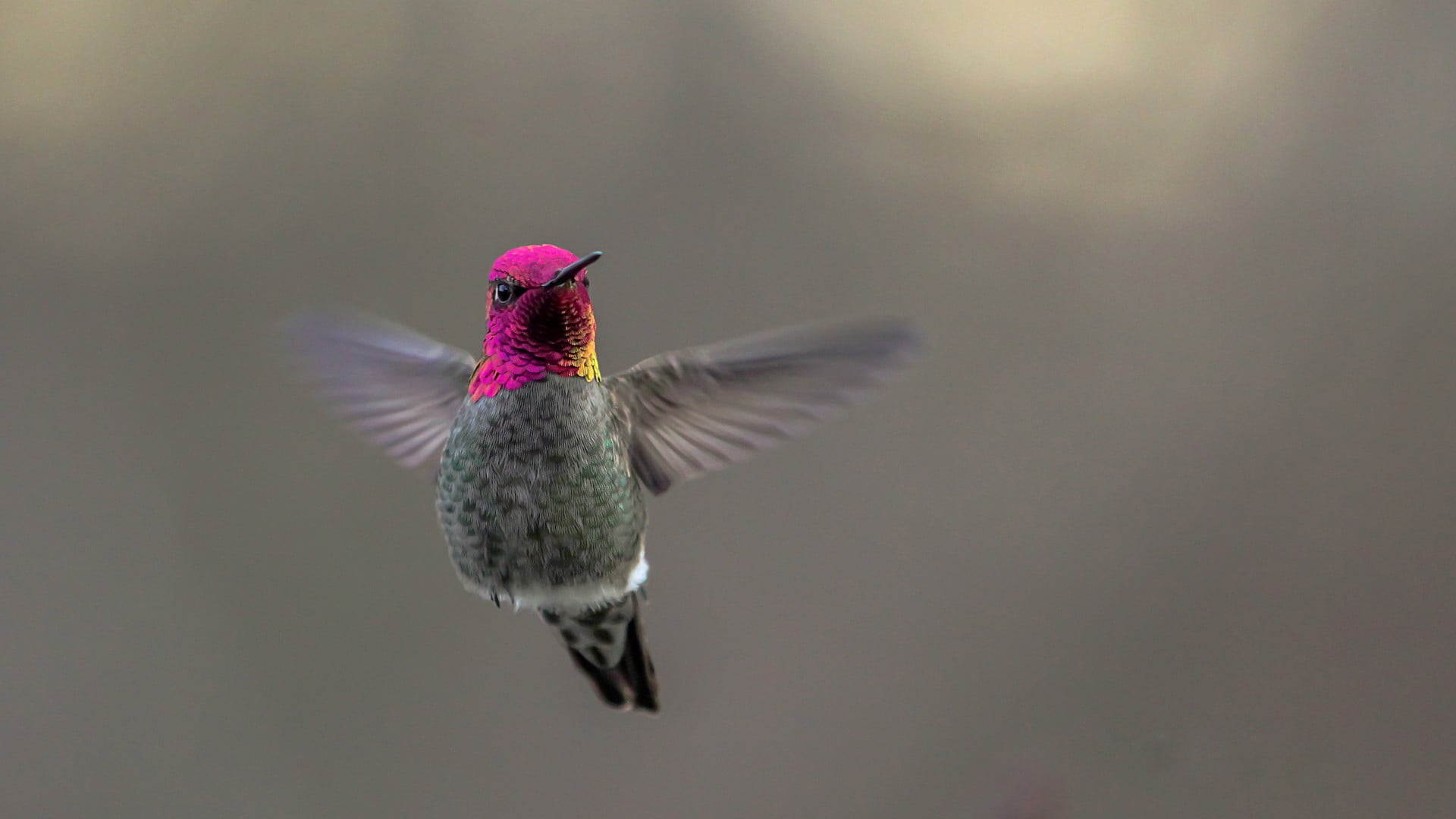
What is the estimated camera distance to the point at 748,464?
98.2 inches

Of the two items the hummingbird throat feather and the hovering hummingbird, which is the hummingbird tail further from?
the hummingbird throat feather

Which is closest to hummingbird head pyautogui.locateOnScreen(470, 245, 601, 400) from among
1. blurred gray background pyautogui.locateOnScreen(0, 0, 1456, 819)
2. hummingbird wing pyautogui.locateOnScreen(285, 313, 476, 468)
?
hummingbird wing pyautogui.locateOnScreen(285, 313, 476, 468)

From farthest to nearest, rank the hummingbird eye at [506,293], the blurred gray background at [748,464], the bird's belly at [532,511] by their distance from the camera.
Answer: the blurred gray background at [748,464]
the bird's belly at [532,511]
the hummingbird eye at [506,293]

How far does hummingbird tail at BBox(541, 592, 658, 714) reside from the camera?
1085mm

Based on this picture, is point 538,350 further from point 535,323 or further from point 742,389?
point 742,389

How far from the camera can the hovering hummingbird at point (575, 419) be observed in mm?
908

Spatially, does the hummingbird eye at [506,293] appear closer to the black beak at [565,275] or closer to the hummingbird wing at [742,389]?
the black beak at [565,275]

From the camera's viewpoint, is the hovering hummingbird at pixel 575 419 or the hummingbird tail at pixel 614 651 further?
the hummingbird tail at pixel 614 651

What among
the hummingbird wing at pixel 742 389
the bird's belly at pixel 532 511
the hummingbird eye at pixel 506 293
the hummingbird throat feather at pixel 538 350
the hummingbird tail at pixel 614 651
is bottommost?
the hummingbird tail at pixel 614 651

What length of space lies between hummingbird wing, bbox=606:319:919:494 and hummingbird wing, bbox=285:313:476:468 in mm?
196

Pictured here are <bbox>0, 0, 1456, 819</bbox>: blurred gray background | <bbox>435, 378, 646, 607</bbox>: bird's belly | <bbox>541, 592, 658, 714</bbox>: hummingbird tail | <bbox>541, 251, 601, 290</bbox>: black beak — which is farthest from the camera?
<bbox>0, 0, 1456, 819</bbox>: blurred gray background

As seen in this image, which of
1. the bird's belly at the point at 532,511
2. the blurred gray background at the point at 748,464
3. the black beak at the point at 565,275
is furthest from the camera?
the blurred gray background at the point at 748,464

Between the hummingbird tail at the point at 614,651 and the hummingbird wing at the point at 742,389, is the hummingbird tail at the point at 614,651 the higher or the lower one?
the lower one

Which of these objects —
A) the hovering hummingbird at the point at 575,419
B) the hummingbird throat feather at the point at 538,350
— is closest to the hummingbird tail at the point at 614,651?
the hovering hummingbird at the point at 575,419
